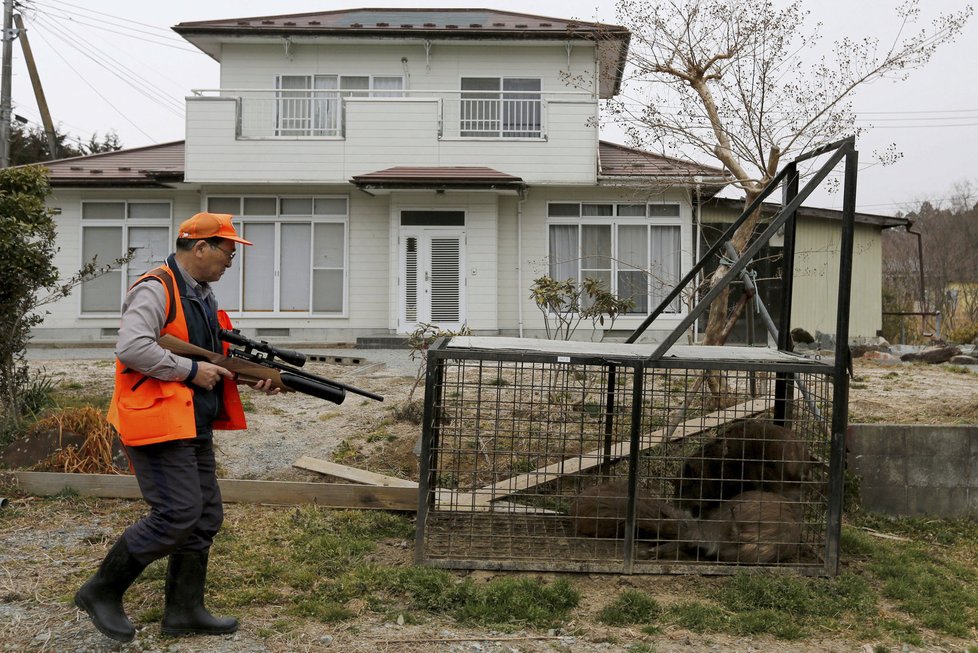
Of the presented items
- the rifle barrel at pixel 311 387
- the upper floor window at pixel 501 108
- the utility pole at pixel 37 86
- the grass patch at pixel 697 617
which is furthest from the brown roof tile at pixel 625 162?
the utility pole at pixel 37 86

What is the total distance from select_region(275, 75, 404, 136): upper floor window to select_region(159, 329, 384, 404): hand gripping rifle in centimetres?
1467

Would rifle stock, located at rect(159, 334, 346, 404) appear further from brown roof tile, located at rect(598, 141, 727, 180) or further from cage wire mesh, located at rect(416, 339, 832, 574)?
brown roof tile, located at rect(598, 141, 727, 180)

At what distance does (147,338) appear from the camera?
3.65 metres

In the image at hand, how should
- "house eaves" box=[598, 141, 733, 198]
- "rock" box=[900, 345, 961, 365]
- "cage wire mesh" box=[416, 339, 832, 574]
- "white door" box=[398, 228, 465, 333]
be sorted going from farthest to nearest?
1. "white door" box=[398, 228, 465, 333]
2. "rock" box=[900, 345, 961, 365]
3. "house eaves" box=[598, 141, 733, 198]
4. "cage wire mesh" box=[416, 339, 832, 574]

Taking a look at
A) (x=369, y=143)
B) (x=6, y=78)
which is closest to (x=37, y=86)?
(x=6, y=78)

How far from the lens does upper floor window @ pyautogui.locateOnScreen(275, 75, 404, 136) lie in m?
18.5

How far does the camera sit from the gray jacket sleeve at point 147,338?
3.61m

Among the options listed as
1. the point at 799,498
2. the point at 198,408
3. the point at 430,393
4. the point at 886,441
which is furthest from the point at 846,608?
the point at 198,408

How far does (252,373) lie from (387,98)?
14620mm

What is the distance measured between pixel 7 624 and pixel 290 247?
1500cm

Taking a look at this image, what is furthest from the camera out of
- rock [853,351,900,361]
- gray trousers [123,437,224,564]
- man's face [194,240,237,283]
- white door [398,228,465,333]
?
white door [398,228,465,333]

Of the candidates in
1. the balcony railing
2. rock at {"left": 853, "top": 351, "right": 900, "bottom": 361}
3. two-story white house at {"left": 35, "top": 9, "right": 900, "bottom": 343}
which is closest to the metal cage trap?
rock at {"left": 853, "top": 351, "right": 900, "bottom": 361}

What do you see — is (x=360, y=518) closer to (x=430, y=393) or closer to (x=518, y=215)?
(x=430, y=393)

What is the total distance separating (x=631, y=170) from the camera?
18266 mm
